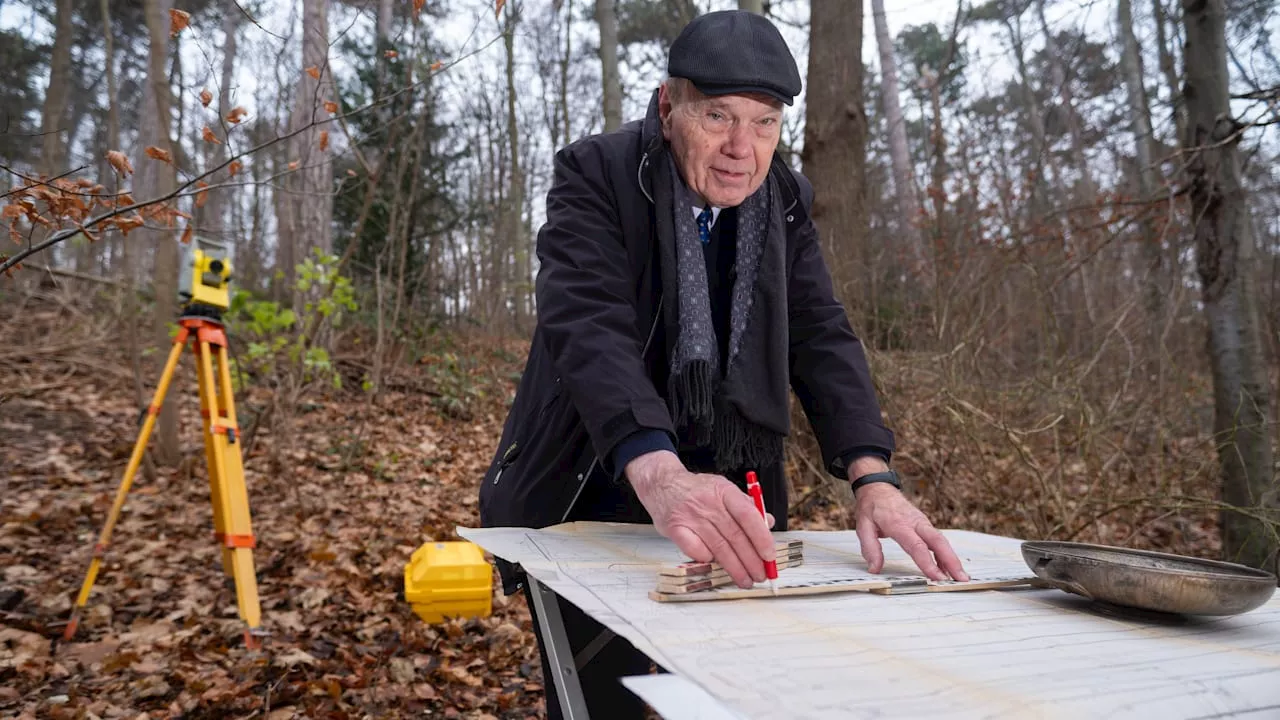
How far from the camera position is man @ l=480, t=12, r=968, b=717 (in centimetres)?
159

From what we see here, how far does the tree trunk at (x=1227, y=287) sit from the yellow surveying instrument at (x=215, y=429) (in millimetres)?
4038

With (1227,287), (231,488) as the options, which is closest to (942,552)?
(1227,287)

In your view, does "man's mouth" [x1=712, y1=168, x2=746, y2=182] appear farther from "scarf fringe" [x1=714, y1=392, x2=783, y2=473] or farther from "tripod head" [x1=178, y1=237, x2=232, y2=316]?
"tripod head" [x1=178, y1=237, x2=232, y2=316]

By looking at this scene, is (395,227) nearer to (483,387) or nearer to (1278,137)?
(483,387)

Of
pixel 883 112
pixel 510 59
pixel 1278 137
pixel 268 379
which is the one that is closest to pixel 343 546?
pixel 268 379

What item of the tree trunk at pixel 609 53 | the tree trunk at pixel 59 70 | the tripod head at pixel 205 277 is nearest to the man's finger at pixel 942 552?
the tripod head at pixel 205 277

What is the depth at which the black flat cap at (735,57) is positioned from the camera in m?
1.62

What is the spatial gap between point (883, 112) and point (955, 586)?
57.4 feet

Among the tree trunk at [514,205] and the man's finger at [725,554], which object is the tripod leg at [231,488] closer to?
the man's finger at [725,554]

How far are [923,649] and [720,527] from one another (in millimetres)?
348

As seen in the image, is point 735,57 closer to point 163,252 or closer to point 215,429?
point 215,429

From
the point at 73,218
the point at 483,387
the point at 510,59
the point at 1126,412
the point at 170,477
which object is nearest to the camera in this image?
the point at 73,218

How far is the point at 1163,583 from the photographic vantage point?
1.14m

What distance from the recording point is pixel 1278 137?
4.64m
